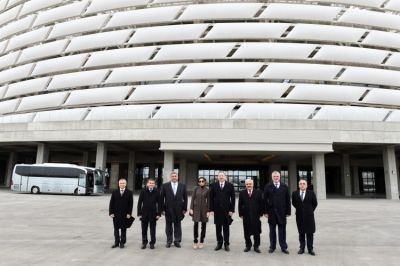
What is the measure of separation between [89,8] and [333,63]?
26554 mm

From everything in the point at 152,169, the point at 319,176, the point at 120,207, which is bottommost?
the point at 120,207

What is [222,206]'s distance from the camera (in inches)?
312

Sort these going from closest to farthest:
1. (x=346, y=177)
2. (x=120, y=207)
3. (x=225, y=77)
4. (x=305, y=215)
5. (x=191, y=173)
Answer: (x=305, y=215), (x=120, y=207), (x=225, y=77), (x=346, y=177), (x=191, y=173)

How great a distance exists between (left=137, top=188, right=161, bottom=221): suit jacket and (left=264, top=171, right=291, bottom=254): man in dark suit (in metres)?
2.64

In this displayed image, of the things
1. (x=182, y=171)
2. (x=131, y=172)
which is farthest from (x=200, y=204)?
(x=131, y=172)

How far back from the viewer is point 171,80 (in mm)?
30984

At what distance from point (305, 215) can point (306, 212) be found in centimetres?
7

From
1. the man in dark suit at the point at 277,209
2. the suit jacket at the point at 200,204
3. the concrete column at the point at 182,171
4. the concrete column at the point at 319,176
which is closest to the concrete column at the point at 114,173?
the concrete column at the point at 182,171

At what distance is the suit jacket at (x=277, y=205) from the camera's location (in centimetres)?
761

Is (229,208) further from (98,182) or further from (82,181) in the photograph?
(98,182)

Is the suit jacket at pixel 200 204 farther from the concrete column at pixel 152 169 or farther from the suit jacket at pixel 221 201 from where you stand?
the concrete column at pixel 152 169

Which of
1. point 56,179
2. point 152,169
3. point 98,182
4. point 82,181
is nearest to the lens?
point 82,181

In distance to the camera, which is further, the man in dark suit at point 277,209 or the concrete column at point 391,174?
the concrete column at point 391,174

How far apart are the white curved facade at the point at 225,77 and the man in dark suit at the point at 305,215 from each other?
18956 millimetres
